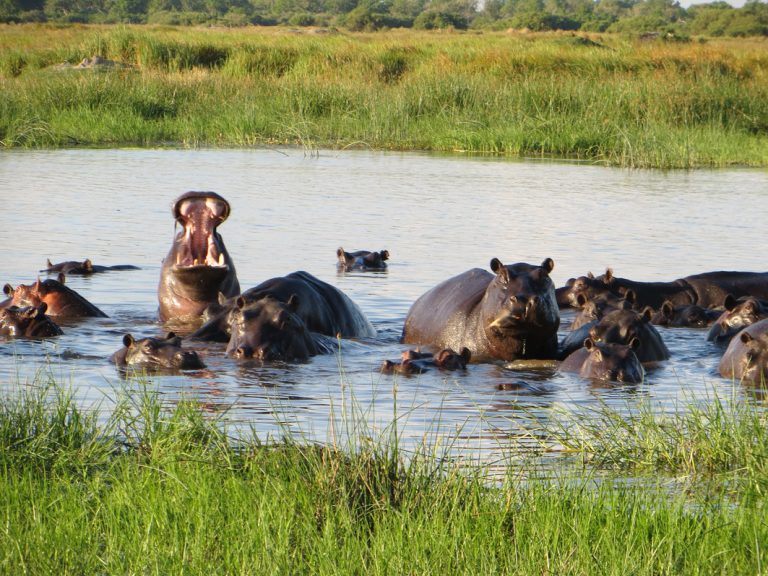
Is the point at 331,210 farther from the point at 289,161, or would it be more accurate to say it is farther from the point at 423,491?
the point at 423,491

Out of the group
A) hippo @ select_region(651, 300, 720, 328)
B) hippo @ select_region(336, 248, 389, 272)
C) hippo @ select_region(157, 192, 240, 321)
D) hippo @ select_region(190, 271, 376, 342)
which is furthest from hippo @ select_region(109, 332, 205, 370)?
hippo @ select_region(336, 248, 389, 272)

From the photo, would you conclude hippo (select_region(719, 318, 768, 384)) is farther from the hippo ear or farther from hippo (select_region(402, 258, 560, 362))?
the hippo ear

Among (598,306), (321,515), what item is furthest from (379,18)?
(321,515)

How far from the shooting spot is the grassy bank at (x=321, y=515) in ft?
10.8

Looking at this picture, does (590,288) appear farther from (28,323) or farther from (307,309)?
Answer: (28,323)

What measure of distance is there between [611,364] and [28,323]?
10.9 feet

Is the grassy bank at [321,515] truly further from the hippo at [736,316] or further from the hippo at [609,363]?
the hippo at [736,316]

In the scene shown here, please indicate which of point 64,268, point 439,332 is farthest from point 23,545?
point 64,268

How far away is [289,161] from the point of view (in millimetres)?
18656

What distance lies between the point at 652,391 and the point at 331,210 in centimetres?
819

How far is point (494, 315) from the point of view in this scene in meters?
6.68

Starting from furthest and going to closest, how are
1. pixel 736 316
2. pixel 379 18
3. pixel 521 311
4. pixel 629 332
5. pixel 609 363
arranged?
pixel 379 18 → pixel 736 316 → pixel 629 332 → pixel 521 311 → pixel 609 363

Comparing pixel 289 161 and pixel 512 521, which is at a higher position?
pixel 289 161

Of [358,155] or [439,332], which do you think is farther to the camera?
[358,155]
